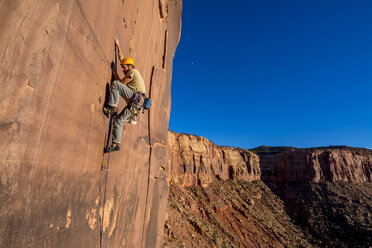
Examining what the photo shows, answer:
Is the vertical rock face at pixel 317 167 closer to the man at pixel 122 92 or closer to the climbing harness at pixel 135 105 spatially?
Answer: the climbing harness at pixel 135 105

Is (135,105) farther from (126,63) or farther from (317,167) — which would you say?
(317,167)

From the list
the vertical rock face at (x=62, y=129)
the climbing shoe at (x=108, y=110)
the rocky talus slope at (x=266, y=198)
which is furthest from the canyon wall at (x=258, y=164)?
the climbing shoe at (x=108, y=110)

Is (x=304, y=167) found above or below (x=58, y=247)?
above

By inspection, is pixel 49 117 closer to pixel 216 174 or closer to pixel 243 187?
pixel 216 174

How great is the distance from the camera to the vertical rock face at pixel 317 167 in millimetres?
43656

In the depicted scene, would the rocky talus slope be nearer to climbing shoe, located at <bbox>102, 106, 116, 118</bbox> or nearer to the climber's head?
climbing shoe, located at <bbox>102, 106, 116, 118</bbox>

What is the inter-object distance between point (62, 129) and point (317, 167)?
5244 centimetres

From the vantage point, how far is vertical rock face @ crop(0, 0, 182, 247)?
1627mm

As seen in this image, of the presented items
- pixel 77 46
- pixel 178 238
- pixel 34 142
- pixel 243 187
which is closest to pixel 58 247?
pixel 34 142

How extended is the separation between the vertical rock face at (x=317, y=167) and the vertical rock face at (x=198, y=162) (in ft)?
46.5

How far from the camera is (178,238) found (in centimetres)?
1399

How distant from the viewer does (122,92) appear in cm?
346

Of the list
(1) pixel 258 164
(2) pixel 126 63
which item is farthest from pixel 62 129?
(1) pixel 258 164

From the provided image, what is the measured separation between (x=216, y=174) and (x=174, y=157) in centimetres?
1020
